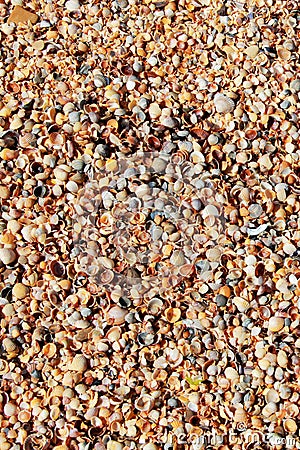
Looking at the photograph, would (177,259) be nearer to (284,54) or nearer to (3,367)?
(3,367)

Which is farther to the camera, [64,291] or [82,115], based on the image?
[82,115]

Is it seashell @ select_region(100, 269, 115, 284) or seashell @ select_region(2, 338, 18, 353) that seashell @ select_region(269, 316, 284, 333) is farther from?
seashell @ select_region(2, 338, 18, 353)

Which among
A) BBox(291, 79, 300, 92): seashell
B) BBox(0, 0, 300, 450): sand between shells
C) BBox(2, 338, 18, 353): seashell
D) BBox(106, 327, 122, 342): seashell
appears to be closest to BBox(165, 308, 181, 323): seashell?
BBox(0, 0, 300, 450): sand between shells

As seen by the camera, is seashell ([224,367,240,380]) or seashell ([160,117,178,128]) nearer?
seashell ([224,367,240,380])

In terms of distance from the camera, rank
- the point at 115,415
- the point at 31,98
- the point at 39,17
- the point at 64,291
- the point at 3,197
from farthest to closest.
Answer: the point at 39,17 → the point at 31,98 → the point at 3,197 → the point at 64,291 → the point at 115,415

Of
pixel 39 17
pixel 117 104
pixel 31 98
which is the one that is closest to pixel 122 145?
pixel 117 104

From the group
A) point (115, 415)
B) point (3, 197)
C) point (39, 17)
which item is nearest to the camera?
point (115, 415)

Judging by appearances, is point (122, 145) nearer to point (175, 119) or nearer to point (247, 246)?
point (175, 119)
